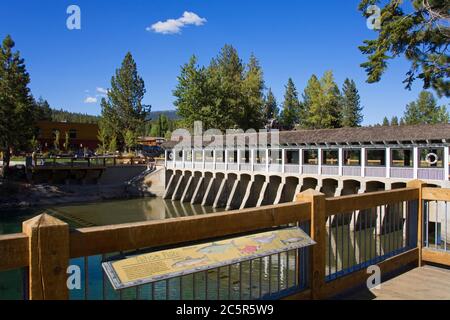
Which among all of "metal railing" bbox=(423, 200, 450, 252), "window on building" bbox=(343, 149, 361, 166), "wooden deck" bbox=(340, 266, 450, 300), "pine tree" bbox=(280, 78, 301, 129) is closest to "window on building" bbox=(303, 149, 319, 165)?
"window on building" bbox=(343, 149, 361, 166)

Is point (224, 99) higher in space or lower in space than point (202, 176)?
higher

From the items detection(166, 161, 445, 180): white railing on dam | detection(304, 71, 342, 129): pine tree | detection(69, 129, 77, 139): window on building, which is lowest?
detection(166, 161, 445, 180): white railing on dam

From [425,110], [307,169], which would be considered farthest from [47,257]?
[425,110]

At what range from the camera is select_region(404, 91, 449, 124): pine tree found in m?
62.6

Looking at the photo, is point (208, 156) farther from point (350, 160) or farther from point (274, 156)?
point (350, 160)

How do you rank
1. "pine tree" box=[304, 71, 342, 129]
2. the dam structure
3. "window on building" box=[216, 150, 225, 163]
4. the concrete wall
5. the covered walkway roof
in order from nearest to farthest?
the covered walkway roof
the dam structure
"window on building" box=[216, 150, 225, 163]
the concrete wall
"pine tree" box=[304, 71, 342, 129]

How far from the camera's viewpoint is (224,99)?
49750 millimetres

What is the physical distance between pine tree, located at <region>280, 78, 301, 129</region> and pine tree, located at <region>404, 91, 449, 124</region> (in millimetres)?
20902

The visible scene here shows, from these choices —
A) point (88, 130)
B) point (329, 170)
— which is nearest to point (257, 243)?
point (329, 170)

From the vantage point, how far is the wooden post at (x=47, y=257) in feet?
9.34

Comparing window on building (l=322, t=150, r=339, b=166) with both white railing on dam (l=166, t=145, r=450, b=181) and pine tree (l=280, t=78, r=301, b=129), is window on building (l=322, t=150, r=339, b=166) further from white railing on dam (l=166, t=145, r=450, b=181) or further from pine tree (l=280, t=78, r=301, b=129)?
pine tree (l=280, t=78, r=301, b=129)

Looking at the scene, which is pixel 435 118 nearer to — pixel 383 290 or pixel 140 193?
pixel 140 193
